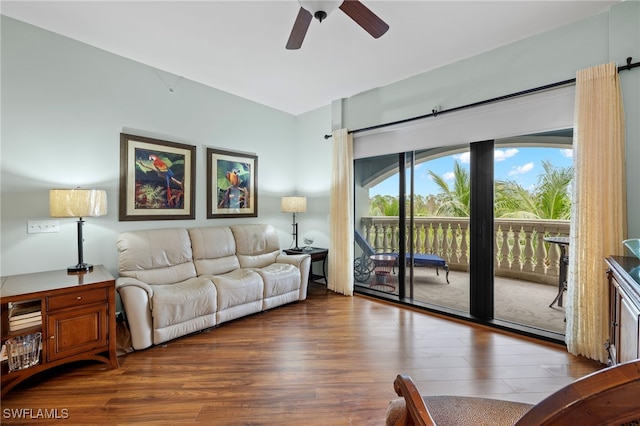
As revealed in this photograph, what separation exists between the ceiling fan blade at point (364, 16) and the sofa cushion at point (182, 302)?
106 inches

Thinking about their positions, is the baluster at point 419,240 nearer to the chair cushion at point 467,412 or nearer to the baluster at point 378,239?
the baluster at point 378,239

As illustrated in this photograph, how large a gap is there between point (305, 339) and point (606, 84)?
10.9 ft

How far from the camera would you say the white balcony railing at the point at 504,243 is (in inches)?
124

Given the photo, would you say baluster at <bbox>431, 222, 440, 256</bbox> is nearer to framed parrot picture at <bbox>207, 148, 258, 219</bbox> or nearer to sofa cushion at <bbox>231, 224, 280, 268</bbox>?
sofa cushion at <bbox>231, 224, 280, 268</bbox>

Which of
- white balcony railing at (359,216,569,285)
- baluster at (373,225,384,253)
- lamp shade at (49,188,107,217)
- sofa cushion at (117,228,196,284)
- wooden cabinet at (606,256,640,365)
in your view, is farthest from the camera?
baluster at (373,225,384,253)

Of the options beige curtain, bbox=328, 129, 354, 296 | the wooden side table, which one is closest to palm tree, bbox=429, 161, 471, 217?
beige curtain, bbox=328, 129, 354, 296

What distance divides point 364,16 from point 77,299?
9.62 ft

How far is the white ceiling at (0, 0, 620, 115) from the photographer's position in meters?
2.31

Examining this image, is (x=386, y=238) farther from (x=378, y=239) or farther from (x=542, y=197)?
(x=542, y=197)

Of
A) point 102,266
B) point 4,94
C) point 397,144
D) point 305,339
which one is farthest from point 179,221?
point 397,144

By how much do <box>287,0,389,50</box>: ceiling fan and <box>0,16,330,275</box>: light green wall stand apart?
201cm

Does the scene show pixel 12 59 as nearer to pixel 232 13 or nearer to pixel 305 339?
pixel 232 13

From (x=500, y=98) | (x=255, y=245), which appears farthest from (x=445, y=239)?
Answer: (x=255, y=245)

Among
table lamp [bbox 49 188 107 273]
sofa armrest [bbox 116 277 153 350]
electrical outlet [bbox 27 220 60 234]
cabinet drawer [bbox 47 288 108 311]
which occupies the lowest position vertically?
sofa armrest [bbox 116 277 153 350]
